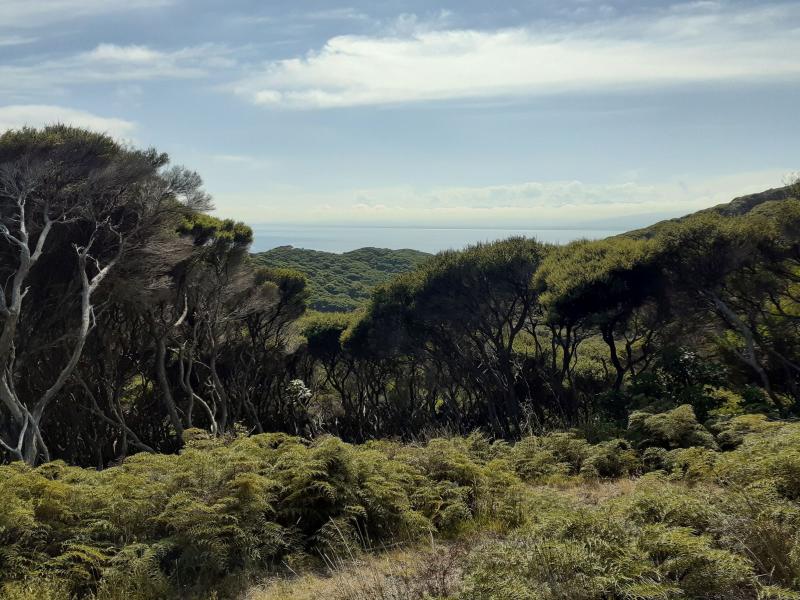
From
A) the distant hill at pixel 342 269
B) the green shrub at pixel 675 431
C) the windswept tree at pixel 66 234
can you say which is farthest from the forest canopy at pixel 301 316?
the distant hill at pixel 342 269

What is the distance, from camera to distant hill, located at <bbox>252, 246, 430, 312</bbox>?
44.1 m

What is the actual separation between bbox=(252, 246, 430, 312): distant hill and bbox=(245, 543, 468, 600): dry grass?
34.9 m

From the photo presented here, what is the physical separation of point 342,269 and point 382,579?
5797 cm

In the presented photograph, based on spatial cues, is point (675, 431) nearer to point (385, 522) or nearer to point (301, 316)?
point (385, 522)

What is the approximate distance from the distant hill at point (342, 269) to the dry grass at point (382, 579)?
34873 mm

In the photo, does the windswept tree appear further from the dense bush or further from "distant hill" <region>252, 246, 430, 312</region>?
"distant hill" <region>252, 246, 430, 312</region>

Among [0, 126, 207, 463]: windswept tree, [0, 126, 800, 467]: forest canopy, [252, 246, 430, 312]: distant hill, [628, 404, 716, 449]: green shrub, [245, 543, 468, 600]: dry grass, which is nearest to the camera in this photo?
[245, 543, 468, 600]: dry grass

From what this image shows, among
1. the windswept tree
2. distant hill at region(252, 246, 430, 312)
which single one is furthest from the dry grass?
distant hill at region(252, 246, 430, 312)

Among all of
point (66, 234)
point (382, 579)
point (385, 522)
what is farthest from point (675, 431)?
point (66, 234)

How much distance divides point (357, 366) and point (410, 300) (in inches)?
296

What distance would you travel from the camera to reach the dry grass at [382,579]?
14.2 ft

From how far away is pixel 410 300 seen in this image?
20.2 m

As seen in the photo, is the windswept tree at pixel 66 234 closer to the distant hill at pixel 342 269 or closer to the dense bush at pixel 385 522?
the dense bush at pixel 385 522

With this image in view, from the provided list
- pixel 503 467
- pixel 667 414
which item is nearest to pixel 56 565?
pixel 503 467
